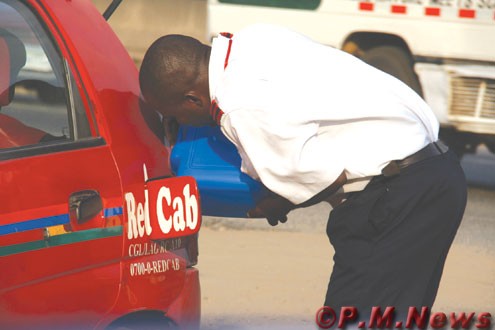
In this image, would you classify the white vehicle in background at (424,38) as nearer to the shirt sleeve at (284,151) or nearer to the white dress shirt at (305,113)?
the white dress shirt at (305,113)

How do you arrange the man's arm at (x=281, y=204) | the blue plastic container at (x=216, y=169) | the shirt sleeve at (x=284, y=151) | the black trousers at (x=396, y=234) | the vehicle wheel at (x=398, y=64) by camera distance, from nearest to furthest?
1. the shirt sleeve at (x=284, y=151)
2. the man's arm at (x=281, y=204)
3. the black trousers at (x=396, y=234)
4. the blue plastic container at (x=216, y=169)
5. the vehicle wheel at (x=398, y=64)

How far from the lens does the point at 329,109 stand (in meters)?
3.55

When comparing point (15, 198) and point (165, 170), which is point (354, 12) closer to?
point (165, 170)

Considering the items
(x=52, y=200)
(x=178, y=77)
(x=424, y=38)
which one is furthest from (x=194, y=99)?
(x=424, y=38)

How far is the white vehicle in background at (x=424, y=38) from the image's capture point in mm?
9883

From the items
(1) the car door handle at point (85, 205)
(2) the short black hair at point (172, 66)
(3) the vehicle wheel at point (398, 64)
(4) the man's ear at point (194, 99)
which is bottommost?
(3) the vehicle wheel at point (398, 64)

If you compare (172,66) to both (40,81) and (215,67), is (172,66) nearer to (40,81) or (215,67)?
(215,67)

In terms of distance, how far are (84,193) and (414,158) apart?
1.02m

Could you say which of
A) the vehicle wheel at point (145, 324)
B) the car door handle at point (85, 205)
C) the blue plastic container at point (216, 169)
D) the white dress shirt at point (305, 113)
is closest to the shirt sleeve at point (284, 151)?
the white dress shirt at point (305, 113)

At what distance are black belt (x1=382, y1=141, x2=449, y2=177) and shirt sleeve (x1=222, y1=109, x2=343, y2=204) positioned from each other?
19 centimetres

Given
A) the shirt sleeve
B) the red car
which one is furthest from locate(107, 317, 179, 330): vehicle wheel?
the shirt sleeve

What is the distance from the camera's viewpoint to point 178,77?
3.64 metres

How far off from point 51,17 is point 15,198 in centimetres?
69

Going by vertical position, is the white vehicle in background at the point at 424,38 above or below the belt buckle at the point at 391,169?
below
